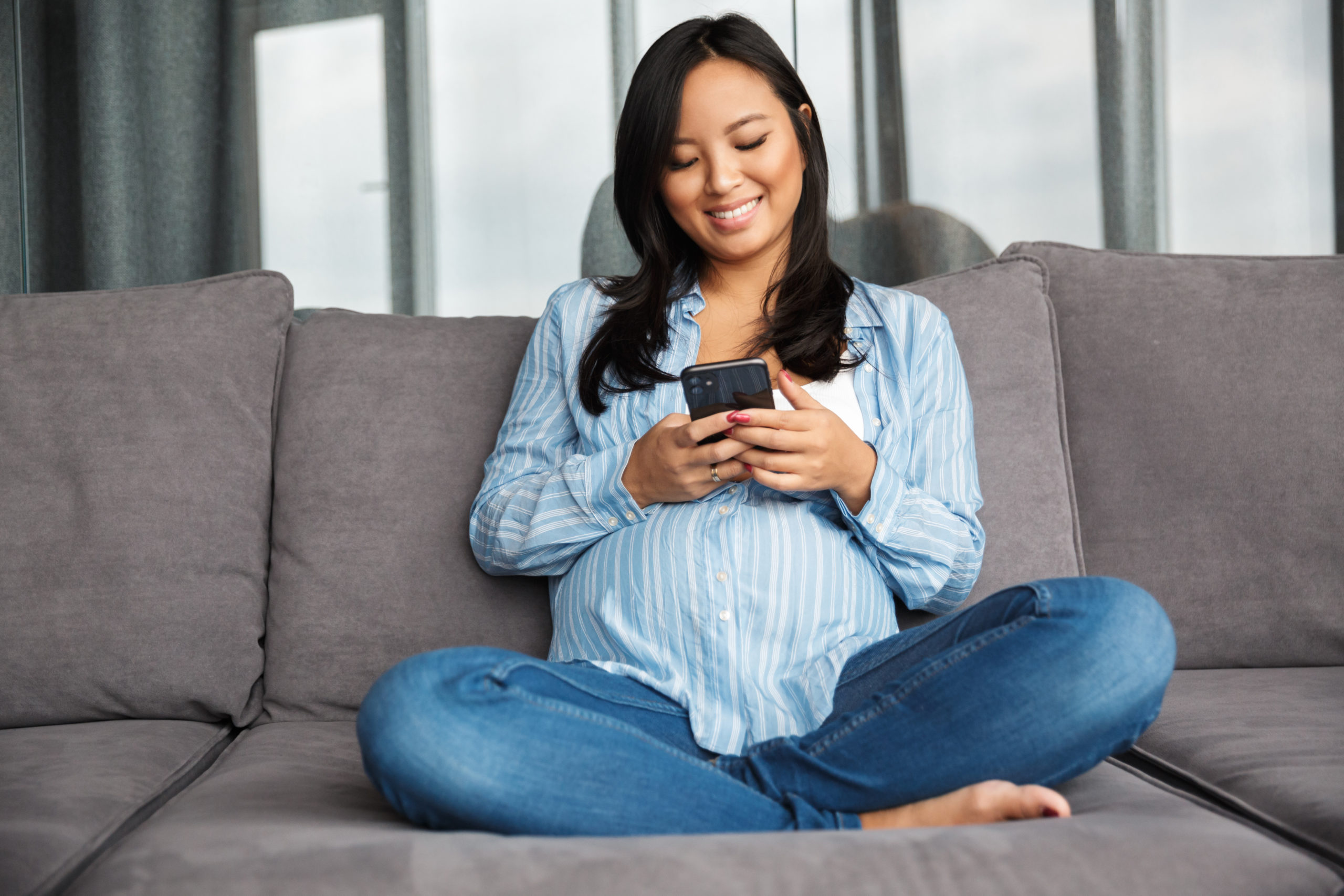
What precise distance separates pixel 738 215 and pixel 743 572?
0.51 metres

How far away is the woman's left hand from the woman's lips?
0.34 meters

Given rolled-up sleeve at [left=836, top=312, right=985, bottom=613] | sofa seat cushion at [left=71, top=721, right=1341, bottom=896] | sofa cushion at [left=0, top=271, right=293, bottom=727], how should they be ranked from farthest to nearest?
sofa cushion at [left=0, top=271, right=293, bottom=727]
rolled-up sleeve at [left=836, top=312, right=985, bottom=613]
sofa seat cushion at [left=71, top=721, right=1341, bottom=896]

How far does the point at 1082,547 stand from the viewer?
1.45 m

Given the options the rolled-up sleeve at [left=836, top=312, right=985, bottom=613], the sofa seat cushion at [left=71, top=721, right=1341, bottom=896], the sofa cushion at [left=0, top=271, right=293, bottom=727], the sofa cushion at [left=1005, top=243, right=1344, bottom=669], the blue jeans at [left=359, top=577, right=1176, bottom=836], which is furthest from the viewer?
the sofa cushion at [left=1005, top=243, right=1344, bottom=669]

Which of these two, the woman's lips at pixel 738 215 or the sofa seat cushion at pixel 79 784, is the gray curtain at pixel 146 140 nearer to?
the woman's lips at pixel 738 215

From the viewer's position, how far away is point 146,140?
82.0 inches

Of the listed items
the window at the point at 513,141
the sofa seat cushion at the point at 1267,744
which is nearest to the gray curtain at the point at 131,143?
the window at the point at 513,141

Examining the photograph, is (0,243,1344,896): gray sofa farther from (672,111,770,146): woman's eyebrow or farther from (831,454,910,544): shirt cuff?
(672,111,770,146): woman's eyebrow

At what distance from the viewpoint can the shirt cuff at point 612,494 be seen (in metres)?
1.21

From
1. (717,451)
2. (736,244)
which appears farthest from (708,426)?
(736,244)

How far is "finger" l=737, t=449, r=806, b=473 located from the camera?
3.62 feet

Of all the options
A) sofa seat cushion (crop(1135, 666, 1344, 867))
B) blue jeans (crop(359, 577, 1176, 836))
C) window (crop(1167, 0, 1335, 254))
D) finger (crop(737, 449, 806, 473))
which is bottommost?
sofa seat cushion (crop(1135, 666, 1344, 867))

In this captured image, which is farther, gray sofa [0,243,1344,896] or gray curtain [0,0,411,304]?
gray curtain [0,0,411,304]

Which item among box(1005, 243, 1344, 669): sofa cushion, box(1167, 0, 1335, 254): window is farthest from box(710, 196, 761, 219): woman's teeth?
box(1167, 0, 1335, 254): window
